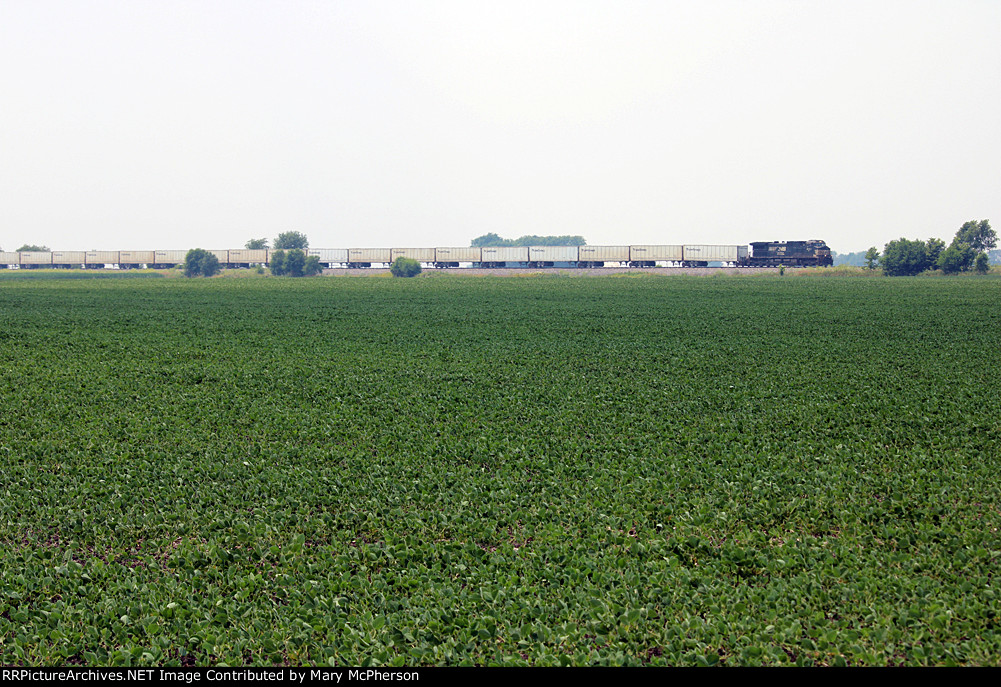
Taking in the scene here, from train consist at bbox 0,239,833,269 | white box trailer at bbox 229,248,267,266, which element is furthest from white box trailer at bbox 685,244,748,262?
white box trailer at bbox 229,248,267,266

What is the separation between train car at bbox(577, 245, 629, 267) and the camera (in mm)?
112125

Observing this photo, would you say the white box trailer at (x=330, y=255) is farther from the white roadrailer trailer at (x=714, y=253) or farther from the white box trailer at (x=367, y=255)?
the white roadrailer trailer at (x=714, y=253)

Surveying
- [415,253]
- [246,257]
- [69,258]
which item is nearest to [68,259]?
[69,258]

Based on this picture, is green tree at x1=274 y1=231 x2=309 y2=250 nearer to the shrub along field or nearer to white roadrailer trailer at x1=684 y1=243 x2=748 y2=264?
white roadrailer trailer at x1=684 y1=243 x2=748 y2=264

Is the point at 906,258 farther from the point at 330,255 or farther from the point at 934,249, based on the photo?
the point at 330,255

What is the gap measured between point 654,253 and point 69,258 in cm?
11421

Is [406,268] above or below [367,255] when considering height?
below

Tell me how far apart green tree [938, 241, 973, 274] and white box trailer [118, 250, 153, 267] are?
134 meters

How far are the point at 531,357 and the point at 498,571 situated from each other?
509 inches

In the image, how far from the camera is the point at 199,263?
382 feet

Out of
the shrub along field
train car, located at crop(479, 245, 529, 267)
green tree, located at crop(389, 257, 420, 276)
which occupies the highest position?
train car, located at crop(479, 245, 529, 267)

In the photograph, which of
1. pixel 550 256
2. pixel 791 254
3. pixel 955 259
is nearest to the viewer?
pixel 955 259

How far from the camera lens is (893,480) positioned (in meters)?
8.90
